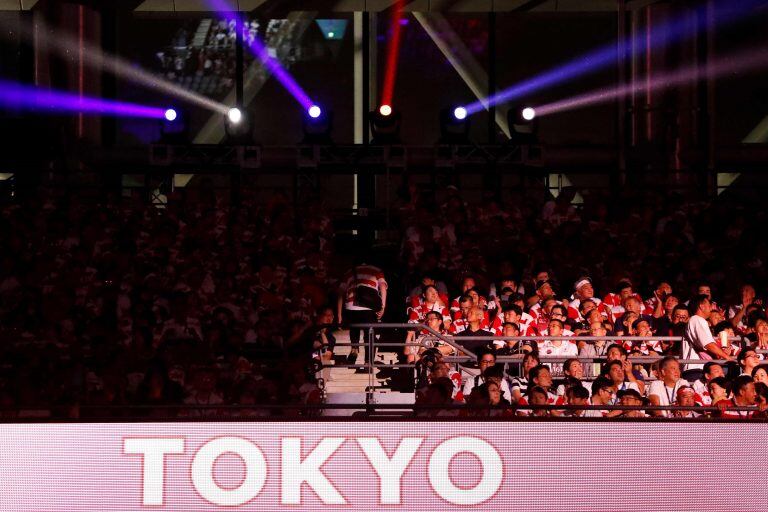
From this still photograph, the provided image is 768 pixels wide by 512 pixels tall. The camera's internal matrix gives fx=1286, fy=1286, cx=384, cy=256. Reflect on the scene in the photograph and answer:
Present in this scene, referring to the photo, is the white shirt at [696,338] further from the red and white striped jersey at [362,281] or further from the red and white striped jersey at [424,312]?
the red and white striped jersey at [362,281]

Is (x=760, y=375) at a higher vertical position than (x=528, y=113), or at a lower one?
lower

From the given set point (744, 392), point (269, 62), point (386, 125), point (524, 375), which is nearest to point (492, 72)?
point (269, 62)

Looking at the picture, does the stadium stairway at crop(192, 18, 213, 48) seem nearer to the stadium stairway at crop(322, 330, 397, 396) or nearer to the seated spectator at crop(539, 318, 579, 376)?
the stadium stairway at crop(322, 330, 397, 396)

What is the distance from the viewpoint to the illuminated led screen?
8.66 metres

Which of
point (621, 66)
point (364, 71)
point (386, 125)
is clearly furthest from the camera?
point (364, 71)

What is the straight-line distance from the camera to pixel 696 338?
13297mm

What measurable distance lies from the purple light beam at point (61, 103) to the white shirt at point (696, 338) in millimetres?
13066

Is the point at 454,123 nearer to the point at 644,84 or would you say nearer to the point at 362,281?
the point at 644,84

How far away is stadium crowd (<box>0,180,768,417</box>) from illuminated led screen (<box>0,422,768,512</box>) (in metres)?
0.51

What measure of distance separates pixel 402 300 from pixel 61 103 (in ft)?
29.3

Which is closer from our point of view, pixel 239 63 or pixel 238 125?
pixel 238 125

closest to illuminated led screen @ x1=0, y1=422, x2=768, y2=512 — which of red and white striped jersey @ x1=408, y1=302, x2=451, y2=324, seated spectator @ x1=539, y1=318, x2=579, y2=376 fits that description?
seated spectator @ x1=539, y1=318, x2=579, y2=376

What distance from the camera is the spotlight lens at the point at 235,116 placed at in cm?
2119

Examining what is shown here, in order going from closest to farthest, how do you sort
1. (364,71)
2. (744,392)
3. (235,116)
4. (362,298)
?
(744,392) → (362,298) → (235,116) → (364,71)
